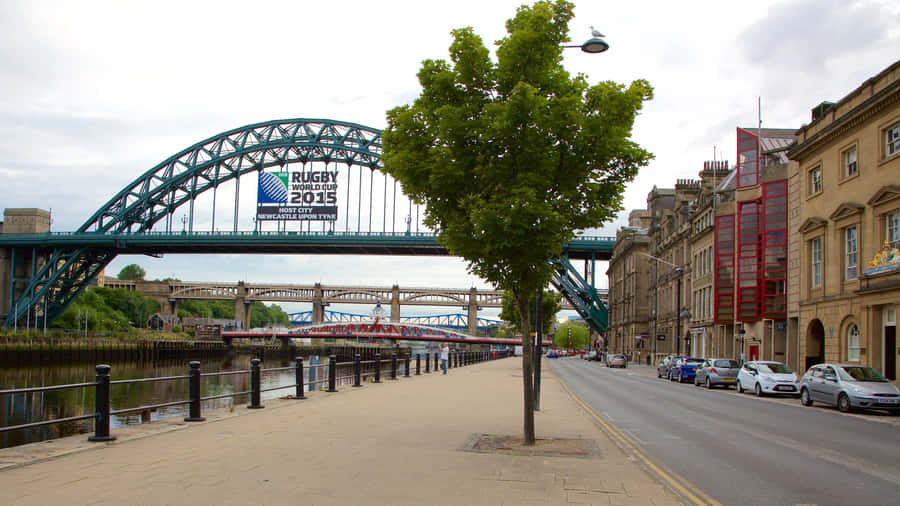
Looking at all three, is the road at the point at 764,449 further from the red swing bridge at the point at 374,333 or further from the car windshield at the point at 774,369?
the red swing bridge at the point at 374,333

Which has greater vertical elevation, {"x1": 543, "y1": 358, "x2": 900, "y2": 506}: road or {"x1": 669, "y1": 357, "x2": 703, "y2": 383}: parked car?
{"x1": 543, "y1": 358, "x2": 900, "y2": 506}: road

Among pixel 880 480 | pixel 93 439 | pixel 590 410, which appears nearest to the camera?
pixel 880 480

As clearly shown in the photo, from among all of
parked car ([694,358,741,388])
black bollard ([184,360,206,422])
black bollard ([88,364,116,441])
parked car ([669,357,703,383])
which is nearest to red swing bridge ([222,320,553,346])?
parked car ([669,357,703,383])

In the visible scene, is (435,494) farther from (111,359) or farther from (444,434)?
(111,359)

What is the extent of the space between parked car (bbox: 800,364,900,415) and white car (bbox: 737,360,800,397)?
13.2ft

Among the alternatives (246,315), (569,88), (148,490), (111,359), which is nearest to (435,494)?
(148,490)

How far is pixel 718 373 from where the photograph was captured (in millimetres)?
35500

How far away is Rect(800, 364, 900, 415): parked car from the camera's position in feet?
70.3

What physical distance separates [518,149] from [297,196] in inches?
3279

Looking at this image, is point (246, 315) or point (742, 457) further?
point (246, 315)

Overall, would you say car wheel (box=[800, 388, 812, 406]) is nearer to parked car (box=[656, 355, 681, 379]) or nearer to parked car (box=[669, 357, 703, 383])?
parked car (box=[669, 357, 703, 383])

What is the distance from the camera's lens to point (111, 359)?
247 feet

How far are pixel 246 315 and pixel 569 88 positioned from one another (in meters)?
163

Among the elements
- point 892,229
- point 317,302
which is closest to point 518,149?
point 892,229
